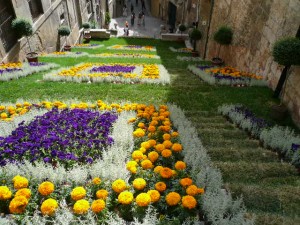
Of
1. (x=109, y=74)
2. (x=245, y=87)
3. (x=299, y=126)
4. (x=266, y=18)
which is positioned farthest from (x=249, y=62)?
(x=109, y=74)

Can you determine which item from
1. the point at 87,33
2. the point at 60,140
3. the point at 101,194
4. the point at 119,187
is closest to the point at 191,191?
the point at 119,187

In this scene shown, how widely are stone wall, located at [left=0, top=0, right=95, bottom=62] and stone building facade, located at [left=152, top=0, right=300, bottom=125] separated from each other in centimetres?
1352

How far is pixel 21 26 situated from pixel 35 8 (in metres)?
5.03

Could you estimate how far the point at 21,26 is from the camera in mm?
14188

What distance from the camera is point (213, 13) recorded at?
1931cm

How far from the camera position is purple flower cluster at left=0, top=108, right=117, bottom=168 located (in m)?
4.38

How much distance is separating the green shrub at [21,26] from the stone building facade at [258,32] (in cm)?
1293

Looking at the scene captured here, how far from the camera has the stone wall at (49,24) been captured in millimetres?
15030

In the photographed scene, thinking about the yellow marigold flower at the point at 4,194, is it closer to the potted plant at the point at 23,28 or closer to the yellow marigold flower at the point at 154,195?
the yellow marigold flower at the point at 154,195

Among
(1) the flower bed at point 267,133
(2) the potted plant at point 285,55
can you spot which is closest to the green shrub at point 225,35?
(2) the potted plant at point 285,55

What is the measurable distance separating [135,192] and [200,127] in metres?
3.23

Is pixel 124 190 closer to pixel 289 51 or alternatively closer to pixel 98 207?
pixel 98 207

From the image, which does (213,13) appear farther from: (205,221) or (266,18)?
(205,221)

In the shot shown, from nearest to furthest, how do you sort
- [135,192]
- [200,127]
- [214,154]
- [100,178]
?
[135,192]
[100,178]
[214,154]
[200,127]
